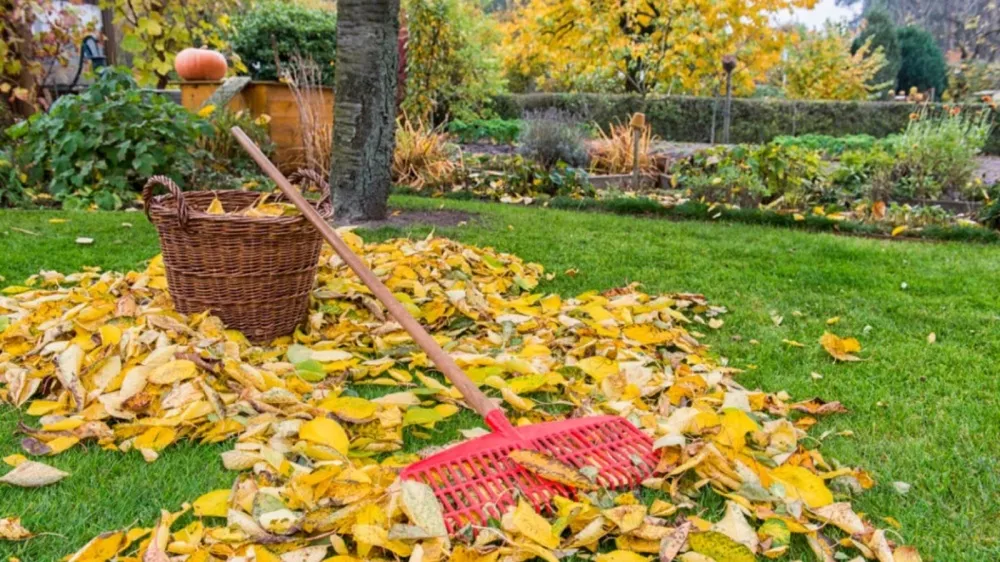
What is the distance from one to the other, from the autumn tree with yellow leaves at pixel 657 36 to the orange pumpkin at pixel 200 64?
5247 mm

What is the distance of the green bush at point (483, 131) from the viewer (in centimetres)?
1113

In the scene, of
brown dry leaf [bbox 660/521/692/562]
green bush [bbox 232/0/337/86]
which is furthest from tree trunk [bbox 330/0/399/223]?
green bush [bbox 232/0/337/86]

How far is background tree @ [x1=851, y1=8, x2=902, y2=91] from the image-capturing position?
21.3m

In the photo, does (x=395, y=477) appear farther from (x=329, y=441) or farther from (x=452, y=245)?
(x=452, y=245)

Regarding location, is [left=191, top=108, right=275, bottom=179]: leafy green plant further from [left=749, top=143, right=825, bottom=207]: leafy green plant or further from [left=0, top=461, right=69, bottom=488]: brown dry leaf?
[left=0, top=461, right=69, bottom=488]: brown dry leaf

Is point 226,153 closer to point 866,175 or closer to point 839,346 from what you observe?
point 839,346

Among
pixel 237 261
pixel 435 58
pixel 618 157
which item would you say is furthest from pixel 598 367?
pixel 435 58

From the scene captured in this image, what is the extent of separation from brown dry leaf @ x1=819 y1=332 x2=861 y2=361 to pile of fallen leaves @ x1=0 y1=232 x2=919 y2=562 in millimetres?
409

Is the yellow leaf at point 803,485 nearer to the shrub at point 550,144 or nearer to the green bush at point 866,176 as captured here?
the green bush at point 866,176

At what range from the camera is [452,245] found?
342cm

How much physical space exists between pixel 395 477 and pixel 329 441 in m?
0.22

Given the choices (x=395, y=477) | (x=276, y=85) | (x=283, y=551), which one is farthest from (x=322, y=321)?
(x=276, y=85)

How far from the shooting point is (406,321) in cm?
185

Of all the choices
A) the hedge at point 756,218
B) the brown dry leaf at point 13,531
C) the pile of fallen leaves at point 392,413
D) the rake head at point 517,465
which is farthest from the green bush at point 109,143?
the rake head at point 517,465
